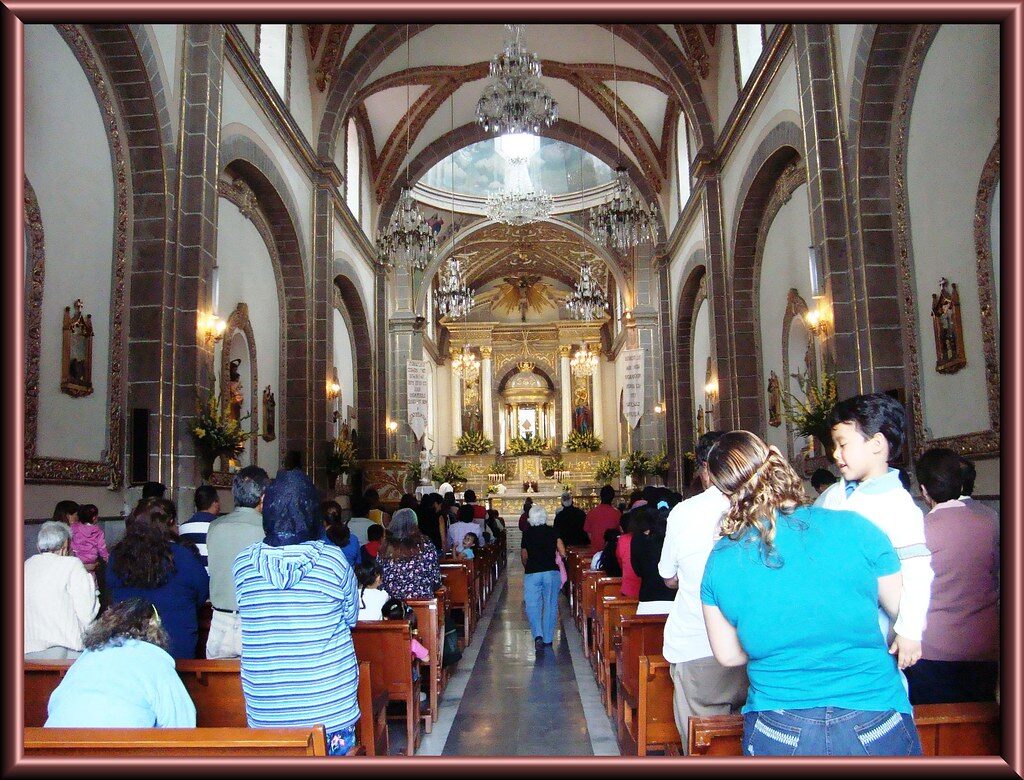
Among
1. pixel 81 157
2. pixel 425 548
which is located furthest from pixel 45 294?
pixel 425 548

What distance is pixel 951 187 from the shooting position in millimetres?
7492

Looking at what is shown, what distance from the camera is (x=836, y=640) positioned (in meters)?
2.08

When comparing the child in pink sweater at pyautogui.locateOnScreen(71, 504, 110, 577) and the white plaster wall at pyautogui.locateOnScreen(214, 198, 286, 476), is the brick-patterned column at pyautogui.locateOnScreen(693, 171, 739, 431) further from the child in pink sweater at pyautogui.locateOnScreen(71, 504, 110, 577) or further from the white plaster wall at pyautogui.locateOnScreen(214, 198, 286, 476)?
the child in pink sweater at pyautogui.locateOnScreen(71, 504, 110, 577)

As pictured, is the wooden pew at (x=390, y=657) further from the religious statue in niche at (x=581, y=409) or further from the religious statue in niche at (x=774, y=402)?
the religious statue in niche at (x=581, y=409)

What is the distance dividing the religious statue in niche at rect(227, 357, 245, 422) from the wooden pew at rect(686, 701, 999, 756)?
31.1 feet

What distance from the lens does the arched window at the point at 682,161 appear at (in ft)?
58.7

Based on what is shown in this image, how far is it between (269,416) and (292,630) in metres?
10.5

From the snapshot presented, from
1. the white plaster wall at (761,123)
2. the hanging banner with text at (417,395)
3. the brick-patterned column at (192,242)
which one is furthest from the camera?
the hanging banner with text at (417,395)

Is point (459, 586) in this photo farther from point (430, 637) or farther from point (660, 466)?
point (660, 466)

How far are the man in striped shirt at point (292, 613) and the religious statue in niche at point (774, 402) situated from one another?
10.4 metres

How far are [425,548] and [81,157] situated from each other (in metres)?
5.06

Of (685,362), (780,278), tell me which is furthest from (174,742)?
(685,362)

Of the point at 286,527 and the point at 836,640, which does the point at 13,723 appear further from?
the point at 836,640

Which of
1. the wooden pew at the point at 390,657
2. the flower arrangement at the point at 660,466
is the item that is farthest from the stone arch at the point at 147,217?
the flower arrangement at the point at 660,466
